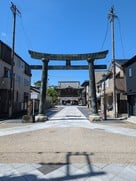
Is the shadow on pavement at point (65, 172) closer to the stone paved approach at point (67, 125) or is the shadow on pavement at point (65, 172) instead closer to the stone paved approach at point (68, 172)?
the stone paved approach at point (68, 172)

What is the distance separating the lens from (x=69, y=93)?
108438 millimetres

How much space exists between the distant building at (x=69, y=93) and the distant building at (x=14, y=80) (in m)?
58.6

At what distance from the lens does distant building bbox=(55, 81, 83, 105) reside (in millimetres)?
106000

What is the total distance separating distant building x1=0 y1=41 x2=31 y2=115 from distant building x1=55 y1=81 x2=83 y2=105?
58.6 m

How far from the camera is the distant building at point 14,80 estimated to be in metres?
29.9

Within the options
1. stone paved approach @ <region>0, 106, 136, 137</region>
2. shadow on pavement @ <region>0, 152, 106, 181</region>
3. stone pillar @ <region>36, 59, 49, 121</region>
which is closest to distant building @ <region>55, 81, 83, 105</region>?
stone pillar @ <region>36, 59, 49, 121</region>

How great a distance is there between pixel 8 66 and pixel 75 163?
26495 millimetres

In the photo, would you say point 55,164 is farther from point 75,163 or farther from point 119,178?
point 119,178

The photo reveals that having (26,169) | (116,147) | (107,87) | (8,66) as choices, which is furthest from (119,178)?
(107,87)

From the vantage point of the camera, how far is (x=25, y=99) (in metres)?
45.8

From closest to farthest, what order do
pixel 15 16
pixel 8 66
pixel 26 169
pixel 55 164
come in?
pixel 26 169 < pixel 55 164 < pixel 15 16 < pixel 8 66

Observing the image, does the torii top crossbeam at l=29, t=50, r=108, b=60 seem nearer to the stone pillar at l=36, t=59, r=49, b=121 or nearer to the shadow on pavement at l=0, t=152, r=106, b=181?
the stone pillar at l=36, t=59, r=49, b=121

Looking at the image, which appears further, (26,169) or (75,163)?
(75,163)

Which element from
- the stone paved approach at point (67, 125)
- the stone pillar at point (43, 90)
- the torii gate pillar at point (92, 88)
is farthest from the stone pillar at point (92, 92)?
the stone pillar at point (43, 90)
